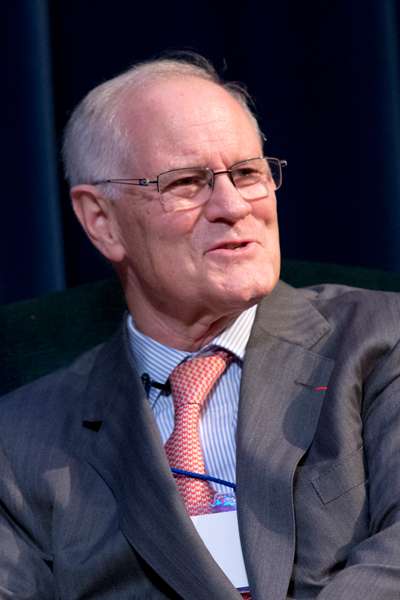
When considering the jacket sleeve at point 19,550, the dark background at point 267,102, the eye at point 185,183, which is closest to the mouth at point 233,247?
the eye at point 185,183

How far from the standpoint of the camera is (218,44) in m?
2.81

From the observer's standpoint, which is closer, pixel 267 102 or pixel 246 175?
pixel 246 175

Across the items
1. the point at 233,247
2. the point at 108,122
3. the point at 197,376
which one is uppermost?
the point at 108,122

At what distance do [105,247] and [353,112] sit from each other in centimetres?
83

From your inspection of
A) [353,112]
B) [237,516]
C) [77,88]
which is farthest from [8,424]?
[353,112]

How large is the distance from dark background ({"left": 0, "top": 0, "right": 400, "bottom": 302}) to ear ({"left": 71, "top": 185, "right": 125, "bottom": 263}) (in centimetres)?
40

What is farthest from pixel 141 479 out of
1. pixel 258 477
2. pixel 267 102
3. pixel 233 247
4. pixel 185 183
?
pixel 267 102

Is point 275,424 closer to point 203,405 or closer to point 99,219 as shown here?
point 203,405

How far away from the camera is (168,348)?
216cm

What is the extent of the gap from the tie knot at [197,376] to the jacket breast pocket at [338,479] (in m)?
0.31

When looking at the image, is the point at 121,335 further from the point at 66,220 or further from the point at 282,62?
the point at 282,62

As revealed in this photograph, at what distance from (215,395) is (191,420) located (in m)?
0.08

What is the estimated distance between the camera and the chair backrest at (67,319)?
2.47m

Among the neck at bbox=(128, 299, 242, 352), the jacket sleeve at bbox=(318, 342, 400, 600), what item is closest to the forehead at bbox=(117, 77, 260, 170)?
the neck at bbox=(128, 299, 242, 352)
